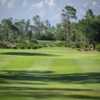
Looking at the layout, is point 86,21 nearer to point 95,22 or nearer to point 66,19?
point 95,22

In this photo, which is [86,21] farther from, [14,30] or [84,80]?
[84,80]

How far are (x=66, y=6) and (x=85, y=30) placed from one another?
52.9 meters

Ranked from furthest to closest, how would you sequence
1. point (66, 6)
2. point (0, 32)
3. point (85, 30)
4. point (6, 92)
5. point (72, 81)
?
point (0, 32), point (66, 6), point (85, 30), point (72, 81), point (6, 92)

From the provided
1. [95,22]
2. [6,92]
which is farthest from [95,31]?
[6,92]

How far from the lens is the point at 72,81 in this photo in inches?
899

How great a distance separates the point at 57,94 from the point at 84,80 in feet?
22.7

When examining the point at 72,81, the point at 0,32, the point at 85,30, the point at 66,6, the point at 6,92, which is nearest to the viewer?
the point at 6,92

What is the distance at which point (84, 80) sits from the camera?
2320 cm

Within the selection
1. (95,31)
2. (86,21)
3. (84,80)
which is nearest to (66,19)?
(86,21)

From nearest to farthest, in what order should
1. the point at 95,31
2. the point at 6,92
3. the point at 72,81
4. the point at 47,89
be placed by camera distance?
the point at 6,92 → the point at 47,89 → the point at 72,81 → the point at 95,31

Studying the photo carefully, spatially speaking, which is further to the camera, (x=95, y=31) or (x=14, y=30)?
(x=14, y=30)

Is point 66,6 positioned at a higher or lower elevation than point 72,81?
higher

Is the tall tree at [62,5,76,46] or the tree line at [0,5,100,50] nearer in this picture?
the tree line at [0,5,100,50]

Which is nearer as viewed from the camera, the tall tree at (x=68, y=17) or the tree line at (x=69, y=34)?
the tree line at (x=69, y=34)
